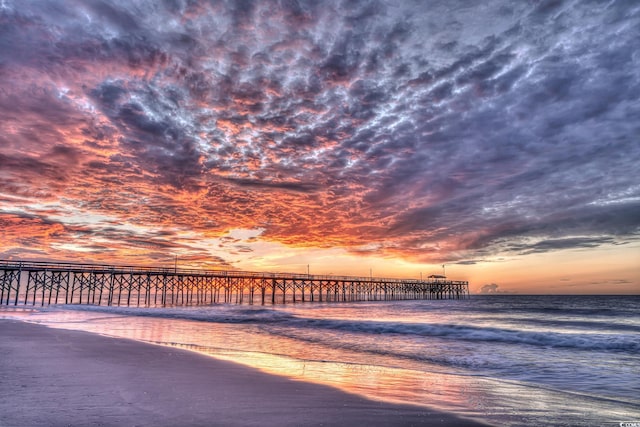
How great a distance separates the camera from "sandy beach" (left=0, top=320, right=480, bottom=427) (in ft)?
11.3

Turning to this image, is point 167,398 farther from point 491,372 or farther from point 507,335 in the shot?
point 507,335

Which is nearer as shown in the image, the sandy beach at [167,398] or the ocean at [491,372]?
the sandy beach at [167,398]

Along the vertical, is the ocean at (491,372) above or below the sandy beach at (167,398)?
below

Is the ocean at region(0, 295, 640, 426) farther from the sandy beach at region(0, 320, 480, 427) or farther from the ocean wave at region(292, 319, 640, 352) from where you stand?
the sandy beach at region(0, 320, 480, 427)

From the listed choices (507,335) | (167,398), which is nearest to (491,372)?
(167,398)

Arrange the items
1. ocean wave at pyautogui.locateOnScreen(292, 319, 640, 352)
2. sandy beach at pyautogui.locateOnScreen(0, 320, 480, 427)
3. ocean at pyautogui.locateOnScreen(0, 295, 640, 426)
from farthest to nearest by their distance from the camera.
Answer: ocean wave at pyautogui.locateOnScreen(292, 319, 640, 352)
ocean at pyautogui.locateOnScreen(0, 295, 640, 426)
sandy beach at pyautogui.locateOnScreen(0, 320, 480, 427)

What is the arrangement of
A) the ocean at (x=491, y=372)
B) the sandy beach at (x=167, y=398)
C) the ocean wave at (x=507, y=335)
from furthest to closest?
the ocean wave at (x=507, y=335)
the ocean at (x=491, y=372)
the sandy beach at (x=167, y=398)

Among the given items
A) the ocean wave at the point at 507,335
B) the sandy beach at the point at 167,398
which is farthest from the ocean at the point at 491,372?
the sandy beach at the point at 167,398

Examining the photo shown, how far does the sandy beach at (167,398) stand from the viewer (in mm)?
3441

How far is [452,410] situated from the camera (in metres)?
4.46

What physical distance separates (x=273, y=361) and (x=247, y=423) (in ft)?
17.8

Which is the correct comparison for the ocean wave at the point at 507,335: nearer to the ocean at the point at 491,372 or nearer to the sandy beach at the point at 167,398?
the ocean at the point at 491,372

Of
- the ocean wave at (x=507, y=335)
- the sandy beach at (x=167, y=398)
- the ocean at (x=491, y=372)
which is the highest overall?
the sandy beach at (x=167, y=398)

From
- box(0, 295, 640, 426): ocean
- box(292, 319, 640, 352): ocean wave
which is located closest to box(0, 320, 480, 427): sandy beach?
box(0, 295, 640, 426): ocean
